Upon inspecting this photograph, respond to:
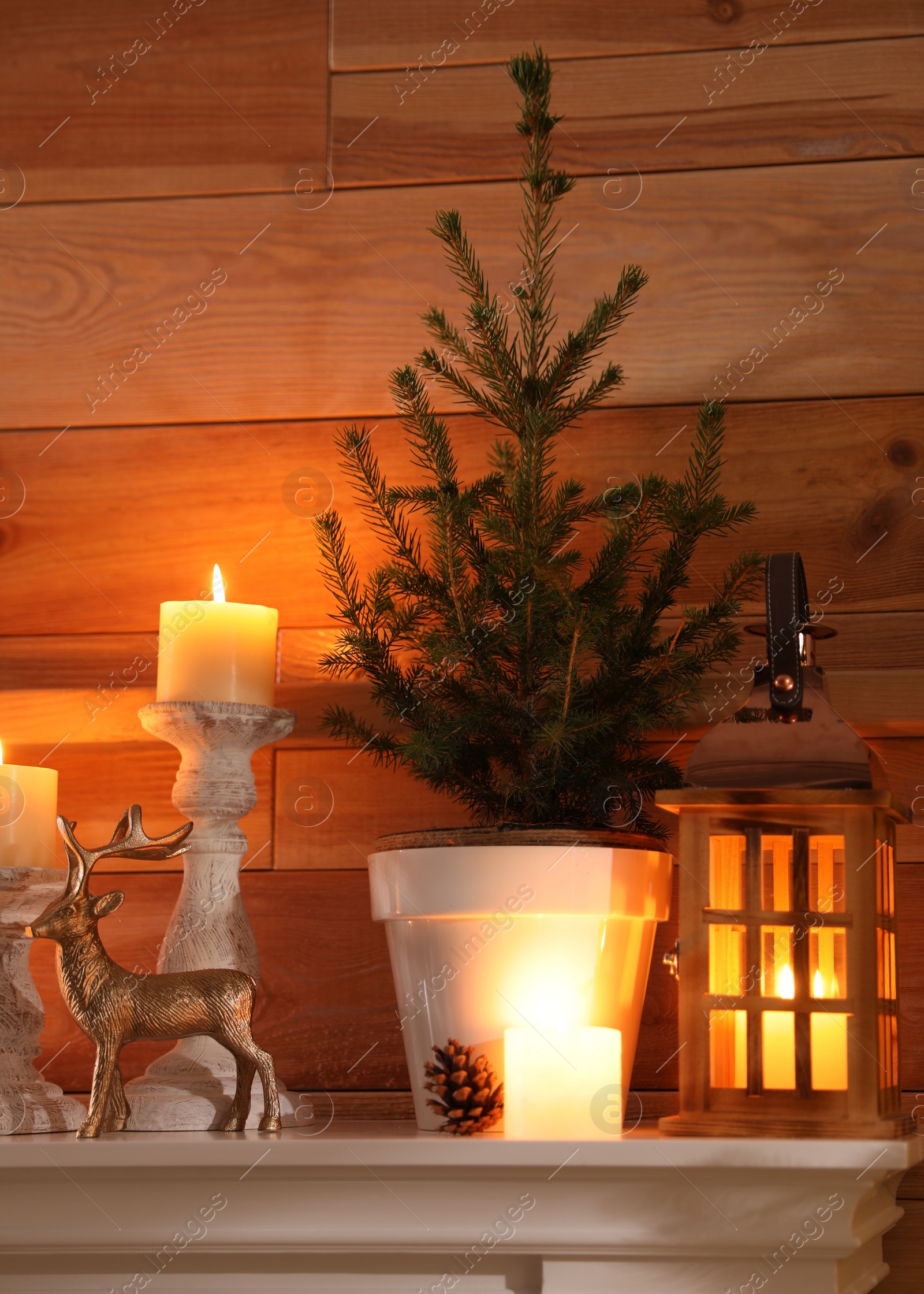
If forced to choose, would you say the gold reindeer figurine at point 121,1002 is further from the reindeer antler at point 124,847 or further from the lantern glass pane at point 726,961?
the lantern glass pane at point 726,961

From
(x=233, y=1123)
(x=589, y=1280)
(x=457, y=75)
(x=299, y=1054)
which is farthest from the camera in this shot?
(x=457, y=75)

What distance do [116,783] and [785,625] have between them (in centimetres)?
62

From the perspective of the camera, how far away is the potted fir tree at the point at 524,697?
858 millimetres

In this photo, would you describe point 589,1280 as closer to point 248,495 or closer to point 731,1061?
point 731,1061

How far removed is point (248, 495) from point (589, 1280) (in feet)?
2.33

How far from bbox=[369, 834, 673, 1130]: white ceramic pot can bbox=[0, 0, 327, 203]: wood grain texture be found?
28.0 inches

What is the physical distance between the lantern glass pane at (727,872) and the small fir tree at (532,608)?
91mm

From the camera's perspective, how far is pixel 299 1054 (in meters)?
1.06

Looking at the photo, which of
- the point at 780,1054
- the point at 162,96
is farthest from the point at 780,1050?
the point at 162,96

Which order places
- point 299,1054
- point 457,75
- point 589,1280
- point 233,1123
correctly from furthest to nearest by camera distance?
point 457,75
point 299,1054
point 233,1123
point 589,1280

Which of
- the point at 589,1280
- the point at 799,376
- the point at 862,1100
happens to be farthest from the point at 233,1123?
the point at 799,376

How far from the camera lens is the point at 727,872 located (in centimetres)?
87

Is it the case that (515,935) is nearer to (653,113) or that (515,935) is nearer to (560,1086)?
(560,1086)

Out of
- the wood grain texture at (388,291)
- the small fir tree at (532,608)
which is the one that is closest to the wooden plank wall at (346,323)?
the wood grain texture at (388,291)
